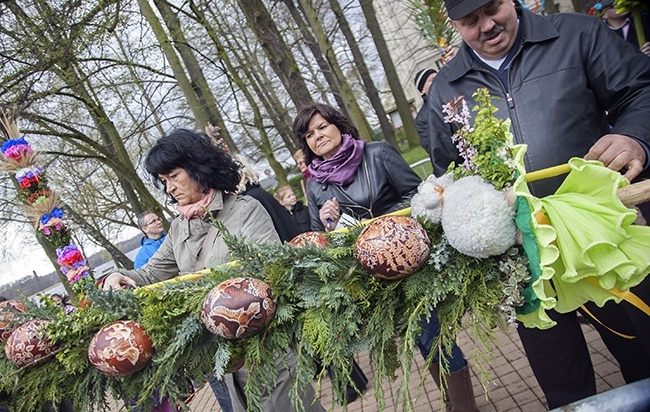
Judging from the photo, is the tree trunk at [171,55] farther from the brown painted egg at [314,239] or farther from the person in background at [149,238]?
the brown painted egg at [314,239]

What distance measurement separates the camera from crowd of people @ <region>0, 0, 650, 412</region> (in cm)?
189

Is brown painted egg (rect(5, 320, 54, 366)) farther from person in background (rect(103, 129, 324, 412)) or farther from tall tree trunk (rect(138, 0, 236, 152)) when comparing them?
tall tree trunk (rect(138, 0, 236, 152))

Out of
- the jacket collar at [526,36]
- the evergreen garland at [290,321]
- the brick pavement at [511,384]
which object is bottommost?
the brick pavement at [511,384]

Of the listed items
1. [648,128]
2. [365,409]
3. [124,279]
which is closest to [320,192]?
[124,279]

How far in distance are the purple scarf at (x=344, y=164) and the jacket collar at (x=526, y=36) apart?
0.78 meters

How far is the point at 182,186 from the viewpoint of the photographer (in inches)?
102

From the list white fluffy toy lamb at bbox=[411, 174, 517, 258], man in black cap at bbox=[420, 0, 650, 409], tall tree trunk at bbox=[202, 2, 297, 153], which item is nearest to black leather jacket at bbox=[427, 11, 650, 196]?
man in black cap at bbox=[420, 0, 650, 409]

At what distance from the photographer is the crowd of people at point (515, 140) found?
1.89 m

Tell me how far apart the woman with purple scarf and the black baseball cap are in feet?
3.14

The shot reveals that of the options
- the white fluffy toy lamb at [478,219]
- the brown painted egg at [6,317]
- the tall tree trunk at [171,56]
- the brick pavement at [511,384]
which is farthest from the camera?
the tall tree trunk at [171,56]

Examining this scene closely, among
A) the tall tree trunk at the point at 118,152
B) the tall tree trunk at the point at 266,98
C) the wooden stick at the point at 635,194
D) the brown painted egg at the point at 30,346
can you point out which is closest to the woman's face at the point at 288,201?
the brown painted egg at the point at 30,346

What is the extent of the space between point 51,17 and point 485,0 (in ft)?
25.5

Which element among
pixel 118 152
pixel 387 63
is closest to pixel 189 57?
pixel 118 152

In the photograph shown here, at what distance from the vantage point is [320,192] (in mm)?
2973
